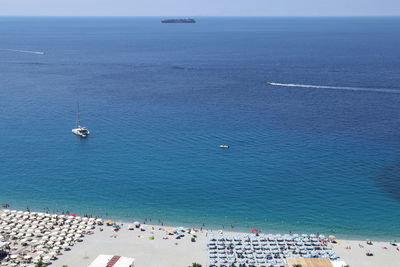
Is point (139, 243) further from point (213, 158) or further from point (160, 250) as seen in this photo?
point (213, 158)

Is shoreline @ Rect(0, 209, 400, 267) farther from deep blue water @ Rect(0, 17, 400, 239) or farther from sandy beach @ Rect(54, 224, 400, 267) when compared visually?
deep blue water @ Rect(0, 17, 400, 239)

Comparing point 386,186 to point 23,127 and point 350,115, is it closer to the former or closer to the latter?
point 350,115

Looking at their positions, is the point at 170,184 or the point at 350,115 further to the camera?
the point at 350,115

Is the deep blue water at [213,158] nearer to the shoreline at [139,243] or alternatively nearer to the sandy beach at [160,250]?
the shoreline at [139,243]

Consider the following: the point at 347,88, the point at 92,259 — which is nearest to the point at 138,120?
the point at 92,259

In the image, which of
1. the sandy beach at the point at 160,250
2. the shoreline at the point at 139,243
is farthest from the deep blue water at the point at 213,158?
the sandy beach at the point at 160,250

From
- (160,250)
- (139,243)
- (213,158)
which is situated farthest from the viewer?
(213,158)

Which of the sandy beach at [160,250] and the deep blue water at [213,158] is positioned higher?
the deep blue water at [213,158]

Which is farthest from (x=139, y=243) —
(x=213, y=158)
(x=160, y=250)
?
(x=213, y=158)
